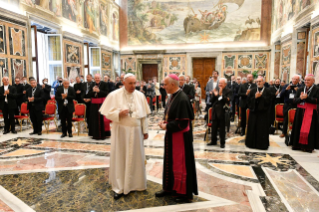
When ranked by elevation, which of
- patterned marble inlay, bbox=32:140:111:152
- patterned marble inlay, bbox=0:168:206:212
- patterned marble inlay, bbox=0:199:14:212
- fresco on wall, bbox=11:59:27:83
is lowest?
patterned marble inlay, bbox=0:199:14:212

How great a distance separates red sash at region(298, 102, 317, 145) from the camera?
524 centimetres

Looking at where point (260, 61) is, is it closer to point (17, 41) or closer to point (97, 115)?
point (97, 115)

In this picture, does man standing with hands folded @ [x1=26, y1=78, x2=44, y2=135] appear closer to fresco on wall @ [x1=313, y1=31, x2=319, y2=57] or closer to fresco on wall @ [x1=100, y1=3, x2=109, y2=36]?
fresco on wall @ [x1=100, y1=3, x2=109, y2=36]

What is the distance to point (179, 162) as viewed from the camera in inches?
120

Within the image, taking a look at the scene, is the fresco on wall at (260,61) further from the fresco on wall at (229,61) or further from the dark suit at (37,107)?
the dark suit at (37,107)

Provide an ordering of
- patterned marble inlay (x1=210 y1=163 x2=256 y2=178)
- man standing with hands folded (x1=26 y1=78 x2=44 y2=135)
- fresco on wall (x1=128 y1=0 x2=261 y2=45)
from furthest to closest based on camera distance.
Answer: fresco on wall (x1=128 y1=0 x2=261 y2=45) < man standing with hands folded (x1=26 y1=78 x2=44 y2=135) < patterned marble inlay (x1=210 y1=163 x2=256 y2=178)

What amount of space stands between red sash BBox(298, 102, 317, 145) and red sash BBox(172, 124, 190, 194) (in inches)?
145

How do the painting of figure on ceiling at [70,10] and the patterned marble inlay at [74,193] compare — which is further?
the painting of figure on ceiling at [70,10]

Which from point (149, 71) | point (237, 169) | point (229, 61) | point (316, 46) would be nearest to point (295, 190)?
point (237, 169)

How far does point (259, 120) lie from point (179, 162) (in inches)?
129

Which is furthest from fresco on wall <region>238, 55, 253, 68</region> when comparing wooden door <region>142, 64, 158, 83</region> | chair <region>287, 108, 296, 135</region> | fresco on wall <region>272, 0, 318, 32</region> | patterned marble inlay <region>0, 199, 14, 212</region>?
patterned marble inlay <region>0, 199, 14, 212</region>

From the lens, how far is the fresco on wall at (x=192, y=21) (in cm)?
1600

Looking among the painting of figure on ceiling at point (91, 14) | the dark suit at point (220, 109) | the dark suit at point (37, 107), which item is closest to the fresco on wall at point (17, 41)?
the dark suit at point (37, 107)

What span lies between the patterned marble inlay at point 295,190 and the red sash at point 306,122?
58.7 inches
